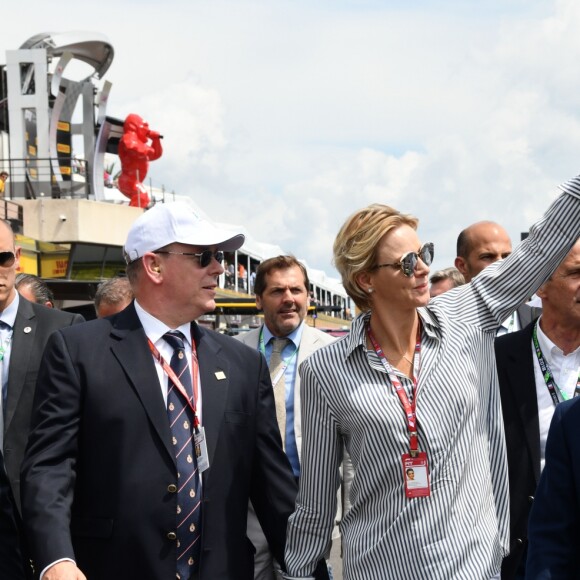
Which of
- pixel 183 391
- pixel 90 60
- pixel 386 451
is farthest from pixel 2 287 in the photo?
pixel 90 60

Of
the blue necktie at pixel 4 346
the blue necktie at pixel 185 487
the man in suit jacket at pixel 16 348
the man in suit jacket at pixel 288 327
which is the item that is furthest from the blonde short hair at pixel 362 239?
the man in suit jacket at pixel 288 327

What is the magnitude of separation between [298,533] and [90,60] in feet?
133

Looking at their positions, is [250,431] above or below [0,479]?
above

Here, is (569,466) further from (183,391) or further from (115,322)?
(115,322)

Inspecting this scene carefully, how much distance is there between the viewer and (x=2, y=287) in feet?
18.5

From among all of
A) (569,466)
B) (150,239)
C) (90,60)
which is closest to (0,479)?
(150,239)

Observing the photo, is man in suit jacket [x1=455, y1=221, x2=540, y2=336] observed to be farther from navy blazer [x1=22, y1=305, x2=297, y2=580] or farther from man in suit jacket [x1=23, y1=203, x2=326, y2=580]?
navy blazer [x1=22, y1=305, x2=297, y2=580]

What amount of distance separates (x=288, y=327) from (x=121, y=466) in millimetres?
2984

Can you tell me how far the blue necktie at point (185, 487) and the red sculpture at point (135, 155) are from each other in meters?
37.9

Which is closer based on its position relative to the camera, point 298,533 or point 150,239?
point 298,533

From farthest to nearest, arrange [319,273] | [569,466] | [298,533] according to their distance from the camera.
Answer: [319,273] < [298,533] < [569,466]

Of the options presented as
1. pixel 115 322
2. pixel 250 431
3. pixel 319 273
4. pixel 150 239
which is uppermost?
pixel 150 239

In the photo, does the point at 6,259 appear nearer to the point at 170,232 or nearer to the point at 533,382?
the point at 170,232

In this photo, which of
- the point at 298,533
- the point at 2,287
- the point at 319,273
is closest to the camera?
the point at 298,533
